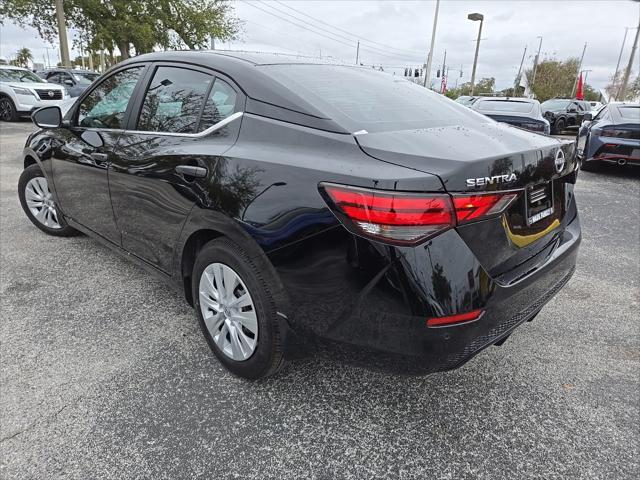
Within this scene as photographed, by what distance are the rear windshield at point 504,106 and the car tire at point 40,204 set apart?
870cm

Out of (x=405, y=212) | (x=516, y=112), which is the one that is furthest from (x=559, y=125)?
(x=405, y=212)

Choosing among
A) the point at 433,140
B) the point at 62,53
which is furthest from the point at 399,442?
the point at 62,53

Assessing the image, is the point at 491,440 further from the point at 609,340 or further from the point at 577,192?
Answer: the point at 577,192

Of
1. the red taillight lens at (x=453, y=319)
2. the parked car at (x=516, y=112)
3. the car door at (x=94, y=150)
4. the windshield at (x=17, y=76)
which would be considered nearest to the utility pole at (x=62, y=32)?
the windshield at (x=17, y=76)

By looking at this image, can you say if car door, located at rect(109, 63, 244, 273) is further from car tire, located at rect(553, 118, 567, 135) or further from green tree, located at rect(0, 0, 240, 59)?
green tree, located at rect(0, 0, 240, 59)

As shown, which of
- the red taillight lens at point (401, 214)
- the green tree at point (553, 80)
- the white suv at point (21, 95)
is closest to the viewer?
the red taillight lens at point (401, 214)

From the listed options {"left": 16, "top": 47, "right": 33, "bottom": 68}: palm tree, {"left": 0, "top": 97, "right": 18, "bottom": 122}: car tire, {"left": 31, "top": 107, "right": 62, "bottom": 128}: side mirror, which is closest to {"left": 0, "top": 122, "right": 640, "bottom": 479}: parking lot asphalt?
{"left": 31, "top": 107, "right": 62, "bottom": 128}: side mirror

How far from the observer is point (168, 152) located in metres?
2.46

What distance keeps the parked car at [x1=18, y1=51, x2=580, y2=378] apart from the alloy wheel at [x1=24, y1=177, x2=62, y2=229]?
64.7 inches

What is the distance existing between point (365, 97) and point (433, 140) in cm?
60

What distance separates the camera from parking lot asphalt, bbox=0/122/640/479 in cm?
189

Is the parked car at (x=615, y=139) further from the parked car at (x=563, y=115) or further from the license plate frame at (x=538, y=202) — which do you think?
the parked car at (x=563, y=115)

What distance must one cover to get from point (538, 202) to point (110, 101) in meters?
2.78

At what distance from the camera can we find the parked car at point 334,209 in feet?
5.44
